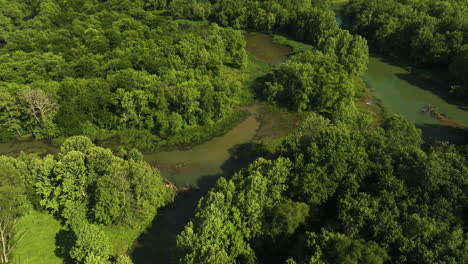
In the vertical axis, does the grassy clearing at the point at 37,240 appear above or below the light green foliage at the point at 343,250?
below

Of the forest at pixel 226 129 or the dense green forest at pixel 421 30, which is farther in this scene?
the dense green forest at pixel 421 30

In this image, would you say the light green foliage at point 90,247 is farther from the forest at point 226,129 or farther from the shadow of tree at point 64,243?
the shadow of tree at point 64,243

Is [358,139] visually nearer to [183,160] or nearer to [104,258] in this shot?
[183,160]

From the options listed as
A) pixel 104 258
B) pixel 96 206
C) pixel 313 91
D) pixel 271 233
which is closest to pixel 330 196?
pixel 271 233

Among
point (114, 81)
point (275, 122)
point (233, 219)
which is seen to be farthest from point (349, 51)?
point (233, 219)

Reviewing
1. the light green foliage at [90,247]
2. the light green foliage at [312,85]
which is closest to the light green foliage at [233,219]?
the light green foliage at [90,247]

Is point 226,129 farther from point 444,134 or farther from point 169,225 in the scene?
point 444,134
